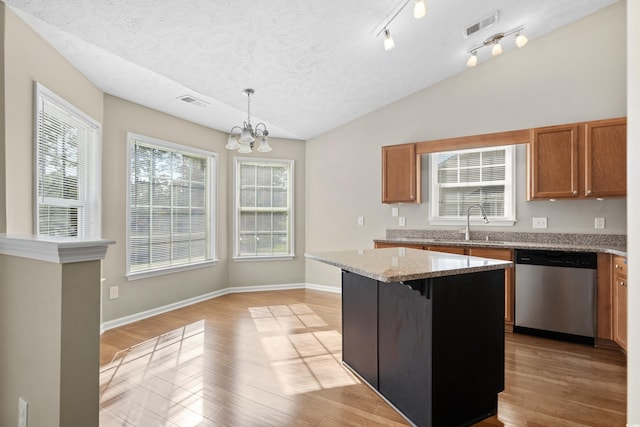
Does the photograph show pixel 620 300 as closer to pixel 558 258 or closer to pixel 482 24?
pixel 558 258

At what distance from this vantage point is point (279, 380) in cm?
229

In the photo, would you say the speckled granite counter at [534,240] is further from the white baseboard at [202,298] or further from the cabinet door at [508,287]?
the white baseboard at [202,298]

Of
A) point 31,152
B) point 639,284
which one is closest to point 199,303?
point 31,152

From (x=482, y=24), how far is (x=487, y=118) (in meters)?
1.10

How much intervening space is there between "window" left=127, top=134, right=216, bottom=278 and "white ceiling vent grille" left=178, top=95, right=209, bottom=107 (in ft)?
2.27

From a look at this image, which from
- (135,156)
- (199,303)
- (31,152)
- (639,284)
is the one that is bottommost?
(199,303)

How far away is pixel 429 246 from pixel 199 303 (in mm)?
3140

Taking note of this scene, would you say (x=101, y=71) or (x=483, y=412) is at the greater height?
(x=101, y=71)

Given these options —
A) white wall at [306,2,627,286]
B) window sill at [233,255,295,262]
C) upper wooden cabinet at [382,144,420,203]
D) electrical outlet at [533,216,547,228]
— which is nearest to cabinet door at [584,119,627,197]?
white wall at [306,2,627,286]

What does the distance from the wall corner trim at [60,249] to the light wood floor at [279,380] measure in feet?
3.59

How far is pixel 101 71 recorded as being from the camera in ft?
9.46

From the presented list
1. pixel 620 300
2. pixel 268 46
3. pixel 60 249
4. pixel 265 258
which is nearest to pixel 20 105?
pixel 60 249

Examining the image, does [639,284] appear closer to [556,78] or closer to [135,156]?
[556,78]

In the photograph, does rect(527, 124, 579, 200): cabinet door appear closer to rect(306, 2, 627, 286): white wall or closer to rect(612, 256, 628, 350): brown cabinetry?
rect(306, 2, 627, 286): white wall
